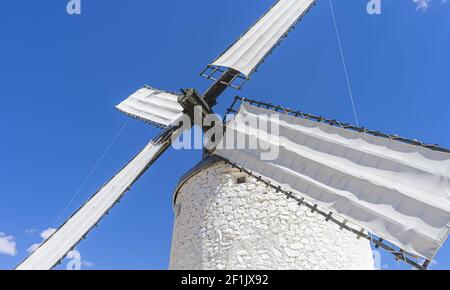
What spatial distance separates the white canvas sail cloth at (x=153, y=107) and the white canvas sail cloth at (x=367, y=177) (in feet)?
9.19

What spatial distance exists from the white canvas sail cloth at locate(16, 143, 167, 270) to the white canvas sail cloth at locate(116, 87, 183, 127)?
1.14m

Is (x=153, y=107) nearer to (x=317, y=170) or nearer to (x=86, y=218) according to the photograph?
(x=86, y=218)

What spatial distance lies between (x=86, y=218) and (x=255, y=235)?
Answer: 3500mm

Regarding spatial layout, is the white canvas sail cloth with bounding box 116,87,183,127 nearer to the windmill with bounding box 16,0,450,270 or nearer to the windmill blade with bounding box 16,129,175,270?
the windmill with bounding box 16,0,450,270

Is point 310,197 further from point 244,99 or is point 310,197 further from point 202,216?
point 244,99

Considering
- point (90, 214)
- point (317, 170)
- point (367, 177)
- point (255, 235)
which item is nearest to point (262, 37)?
point (317, 170)

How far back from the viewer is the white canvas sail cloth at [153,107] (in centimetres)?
879

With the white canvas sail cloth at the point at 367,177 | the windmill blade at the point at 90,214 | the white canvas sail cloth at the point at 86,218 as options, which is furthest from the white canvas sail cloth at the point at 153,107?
the white canvas sail cloth at the point at 367,177

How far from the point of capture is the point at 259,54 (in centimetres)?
744

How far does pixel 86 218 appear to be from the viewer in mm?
6859

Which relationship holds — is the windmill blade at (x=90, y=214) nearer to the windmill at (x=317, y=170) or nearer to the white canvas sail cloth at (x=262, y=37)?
the windmill at (x=317, y=170)

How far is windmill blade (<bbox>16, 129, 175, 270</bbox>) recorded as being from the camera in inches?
247
